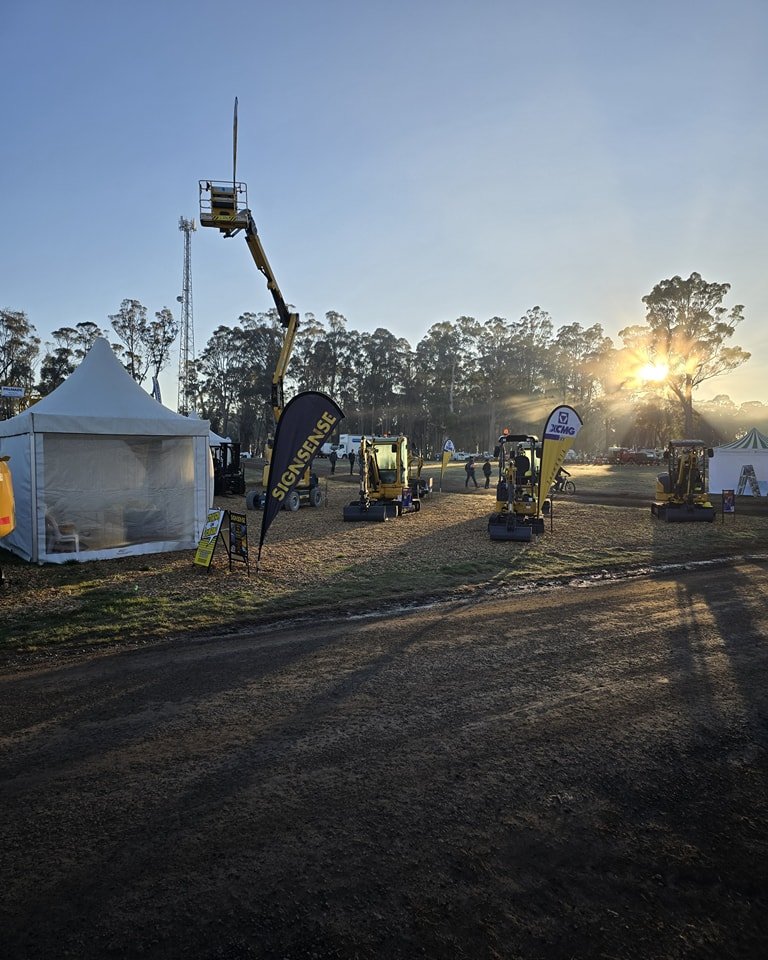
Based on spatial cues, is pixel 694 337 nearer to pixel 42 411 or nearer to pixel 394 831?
pixel 42 411

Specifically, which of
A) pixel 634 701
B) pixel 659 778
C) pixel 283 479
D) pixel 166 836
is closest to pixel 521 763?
pixel 659 778

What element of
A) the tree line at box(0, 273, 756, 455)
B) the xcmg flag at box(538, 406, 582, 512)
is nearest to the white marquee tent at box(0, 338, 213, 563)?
the xcmg flag at box(538, 406, 582, 512)

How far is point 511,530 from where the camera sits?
14398 millimetres

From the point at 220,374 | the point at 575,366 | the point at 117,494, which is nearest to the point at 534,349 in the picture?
the point at 575,366

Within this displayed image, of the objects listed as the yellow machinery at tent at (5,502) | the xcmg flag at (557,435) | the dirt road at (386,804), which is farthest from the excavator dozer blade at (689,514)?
the yellow machinery at tent at (5,502)

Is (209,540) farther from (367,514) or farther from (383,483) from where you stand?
(383,483)

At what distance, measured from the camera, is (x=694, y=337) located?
4934 cm

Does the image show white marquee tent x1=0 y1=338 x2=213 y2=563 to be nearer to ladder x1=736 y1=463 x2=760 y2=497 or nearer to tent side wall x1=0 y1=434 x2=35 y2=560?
tent side wall x1=0 y1=434 x2=35 y2=560

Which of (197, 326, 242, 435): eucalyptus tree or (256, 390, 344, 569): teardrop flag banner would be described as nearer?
(256, 390, 344, 569): teardrop flag banner

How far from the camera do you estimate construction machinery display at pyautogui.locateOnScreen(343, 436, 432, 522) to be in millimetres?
17984

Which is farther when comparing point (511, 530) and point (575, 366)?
point (575, 366)

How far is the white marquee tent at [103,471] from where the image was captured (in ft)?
37.3

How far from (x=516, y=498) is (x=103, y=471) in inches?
409

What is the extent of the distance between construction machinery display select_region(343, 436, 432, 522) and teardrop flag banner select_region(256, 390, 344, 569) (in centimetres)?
775
